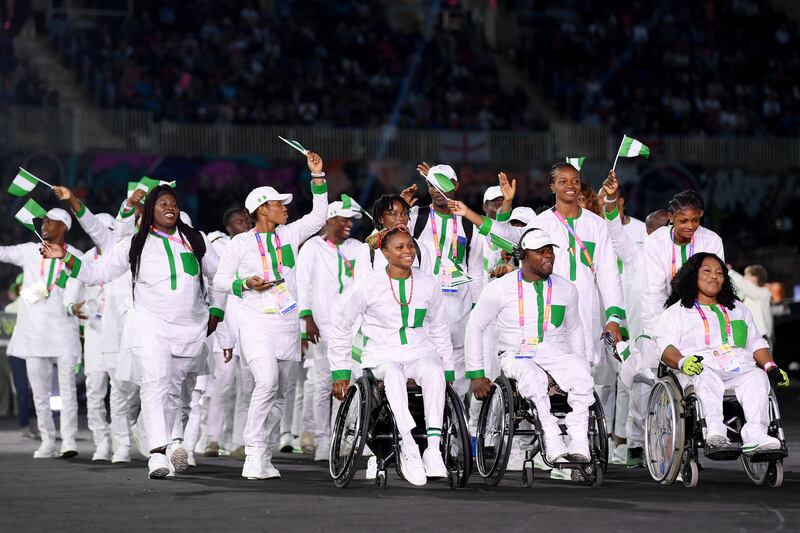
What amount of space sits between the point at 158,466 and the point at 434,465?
2092 millimetres

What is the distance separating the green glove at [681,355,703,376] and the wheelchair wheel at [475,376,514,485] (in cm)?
112

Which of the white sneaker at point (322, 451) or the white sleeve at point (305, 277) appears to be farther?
the white sleeve at point (305, 277)

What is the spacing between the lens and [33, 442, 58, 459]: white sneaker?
13.8 metres

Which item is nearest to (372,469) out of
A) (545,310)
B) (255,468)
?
(255,468)

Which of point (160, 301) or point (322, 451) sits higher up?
point (160, 301)

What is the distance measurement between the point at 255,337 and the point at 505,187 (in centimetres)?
213

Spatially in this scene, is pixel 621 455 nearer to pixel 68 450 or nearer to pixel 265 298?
pixel 265 298

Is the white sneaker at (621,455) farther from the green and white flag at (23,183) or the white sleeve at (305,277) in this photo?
the green and white flag at (23,183)

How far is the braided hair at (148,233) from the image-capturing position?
1164cm

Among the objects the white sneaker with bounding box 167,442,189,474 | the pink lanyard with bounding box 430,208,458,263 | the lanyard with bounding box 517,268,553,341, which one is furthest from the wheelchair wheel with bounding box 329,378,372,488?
the pink lanyard with bounding box 430,208,458,263

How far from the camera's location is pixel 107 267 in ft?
38.2

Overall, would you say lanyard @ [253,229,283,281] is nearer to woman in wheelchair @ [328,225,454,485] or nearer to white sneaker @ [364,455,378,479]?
woman in wheelchair @ [328,225,454,485]

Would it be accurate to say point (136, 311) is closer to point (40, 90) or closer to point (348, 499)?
point (348, 499)

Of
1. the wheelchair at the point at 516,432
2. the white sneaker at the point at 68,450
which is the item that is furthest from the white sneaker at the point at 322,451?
the wheelchair at the point at 516,432
